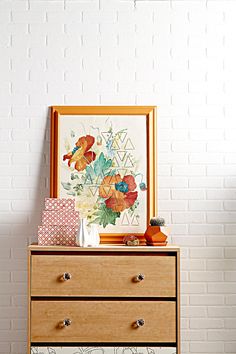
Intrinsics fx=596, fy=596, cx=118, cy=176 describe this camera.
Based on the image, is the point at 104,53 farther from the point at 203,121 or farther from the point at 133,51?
the point at 203,121

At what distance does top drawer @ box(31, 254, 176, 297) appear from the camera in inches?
130

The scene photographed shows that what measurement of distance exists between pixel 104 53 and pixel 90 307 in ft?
5.26

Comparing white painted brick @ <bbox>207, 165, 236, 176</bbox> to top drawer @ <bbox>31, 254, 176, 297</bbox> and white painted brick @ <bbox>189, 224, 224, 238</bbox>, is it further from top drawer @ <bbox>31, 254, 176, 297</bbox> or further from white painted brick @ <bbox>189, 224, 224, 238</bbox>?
top drawer @ <bbox>31, 254, 176, 297</bbox>

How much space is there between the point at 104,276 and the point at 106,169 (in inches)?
29.7

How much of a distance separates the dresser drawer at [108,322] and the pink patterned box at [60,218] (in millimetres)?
466

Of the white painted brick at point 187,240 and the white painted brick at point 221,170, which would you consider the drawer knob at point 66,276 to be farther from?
the white painted brick at point 221,170

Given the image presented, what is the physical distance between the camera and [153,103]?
3799 millimetres

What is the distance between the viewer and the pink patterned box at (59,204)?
350 centimetres

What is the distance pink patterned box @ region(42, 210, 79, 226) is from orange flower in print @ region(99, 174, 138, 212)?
319mm

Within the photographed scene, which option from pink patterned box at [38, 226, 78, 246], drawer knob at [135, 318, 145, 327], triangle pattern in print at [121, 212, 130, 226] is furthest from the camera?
triangle pattern in print at [121, 212, 130, 226]

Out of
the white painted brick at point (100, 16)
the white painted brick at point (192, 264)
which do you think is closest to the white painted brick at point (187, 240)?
the white painted brick at point (192, 264)

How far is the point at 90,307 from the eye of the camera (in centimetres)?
329

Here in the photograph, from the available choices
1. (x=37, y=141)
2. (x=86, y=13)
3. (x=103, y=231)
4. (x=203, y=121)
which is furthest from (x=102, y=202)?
(x=86, y=13)

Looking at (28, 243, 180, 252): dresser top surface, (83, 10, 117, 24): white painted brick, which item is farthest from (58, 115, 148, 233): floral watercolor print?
(83, 10, 117, 24): white painted brick
